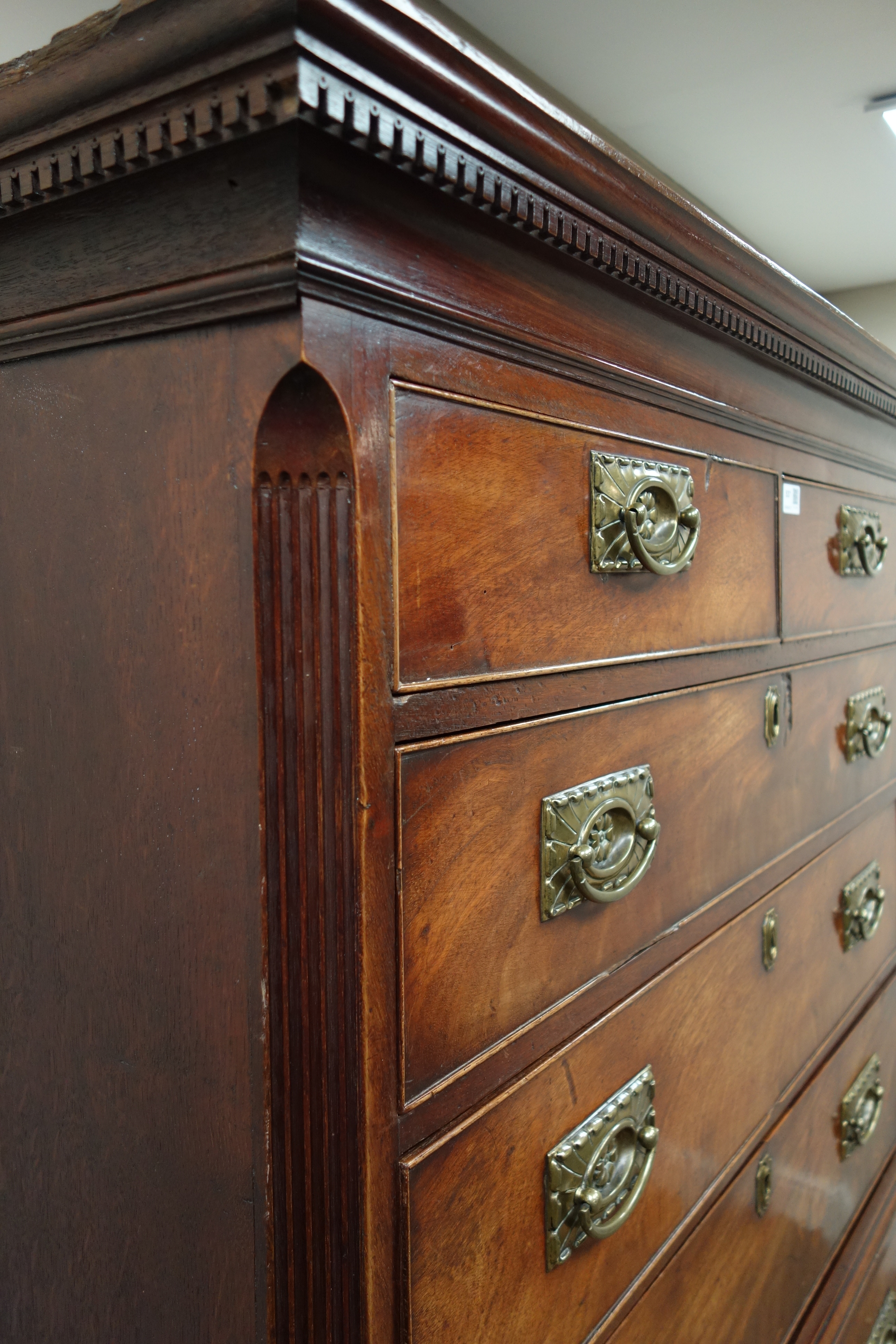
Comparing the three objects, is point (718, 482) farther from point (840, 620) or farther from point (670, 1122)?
point (670, 1122)

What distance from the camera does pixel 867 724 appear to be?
125 centimetres

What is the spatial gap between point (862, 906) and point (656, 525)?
0.80 meters

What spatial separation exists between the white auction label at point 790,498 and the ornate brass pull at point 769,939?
1.37 feet

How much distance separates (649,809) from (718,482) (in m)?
0.31

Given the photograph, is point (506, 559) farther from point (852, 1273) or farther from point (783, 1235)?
point (852, 1273)

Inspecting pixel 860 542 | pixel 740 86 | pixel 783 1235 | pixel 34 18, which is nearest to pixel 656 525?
pixel 860 542

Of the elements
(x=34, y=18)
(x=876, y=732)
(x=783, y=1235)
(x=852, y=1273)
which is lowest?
(x=852, y=1273)

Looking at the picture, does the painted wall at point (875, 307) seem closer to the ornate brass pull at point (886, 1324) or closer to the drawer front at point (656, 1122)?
the drawer front at point (656, 1122)

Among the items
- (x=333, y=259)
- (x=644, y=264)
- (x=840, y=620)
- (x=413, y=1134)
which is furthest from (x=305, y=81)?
(x=840, y=620)

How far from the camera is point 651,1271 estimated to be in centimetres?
76

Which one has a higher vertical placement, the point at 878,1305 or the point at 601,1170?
the point at 601,1170

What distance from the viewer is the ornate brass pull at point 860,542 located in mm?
1151

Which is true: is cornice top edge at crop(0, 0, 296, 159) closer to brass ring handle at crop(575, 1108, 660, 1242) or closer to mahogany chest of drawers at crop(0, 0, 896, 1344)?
mahogany chest of drawers at crop(0, 0, 896, 1344)

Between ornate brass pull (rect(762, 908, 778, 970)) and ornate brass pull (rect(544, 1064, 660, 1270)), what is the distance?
27cm
